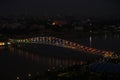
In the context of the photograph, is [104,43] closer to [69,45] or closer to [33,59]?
[69,45]

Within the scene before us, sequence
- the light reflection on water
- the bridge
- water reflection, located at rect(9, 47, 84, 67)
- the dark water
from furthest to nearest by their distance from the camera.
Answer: the light reflection on water
the bridge
water reflection, located at rect(9, 47, 84, 67)
the dark water

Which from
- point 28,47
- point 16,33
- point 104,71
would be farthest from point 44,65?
point 16,33

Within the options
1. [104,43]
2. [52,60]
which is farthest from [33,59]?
[104,43]

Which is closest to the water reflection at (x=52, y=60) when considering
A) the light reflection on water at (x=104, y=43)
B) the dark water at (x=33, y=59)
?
the dark water at (x=33, y=59)

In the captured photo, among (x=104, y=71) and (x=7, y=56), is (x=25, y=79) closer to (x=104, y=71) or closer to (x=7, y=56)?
(x=104, y=71)

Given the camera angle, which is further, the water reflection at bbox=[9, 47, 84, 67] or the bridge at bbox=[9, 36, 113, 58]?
the bridge at bbox=[9, 36, 113, 58]

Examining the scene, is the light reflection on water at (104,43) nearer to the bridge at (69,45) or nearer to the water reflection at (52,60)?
the bridge at (69,45)

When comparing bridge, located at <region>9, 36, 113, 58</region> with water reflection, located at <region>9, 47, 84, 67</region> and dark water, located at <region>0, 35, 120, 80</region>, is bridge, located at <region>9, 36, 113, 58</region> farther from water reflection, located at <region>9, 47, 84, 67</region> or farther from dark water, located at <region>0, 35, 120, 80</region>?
water reflection, located at <region>9, 47, 84, 67</region>

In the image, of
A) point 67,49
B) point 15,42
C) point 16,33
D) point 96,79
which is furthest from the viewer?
point 16,33

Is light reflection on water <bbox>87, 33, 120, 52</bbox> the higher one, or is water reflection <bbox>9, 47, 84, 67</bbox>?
light reflection on water <bbox>87, 33, 120, 52</bbox>

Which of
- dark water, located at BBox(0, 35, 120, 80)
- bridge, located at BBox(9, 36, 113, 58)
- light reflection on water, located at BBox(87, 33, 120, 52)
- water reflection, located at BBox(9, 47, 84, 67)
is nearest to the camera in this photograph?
dark water, located at BBox(0, 35, 120, 80)

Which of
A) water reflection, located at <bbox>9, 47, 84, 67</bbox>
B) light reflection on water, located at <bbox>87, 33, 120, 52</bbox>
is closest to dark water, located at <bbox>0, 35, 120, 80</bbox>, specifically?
water reflection, located at <bbox>9, 47, 84, 67</bbox>
